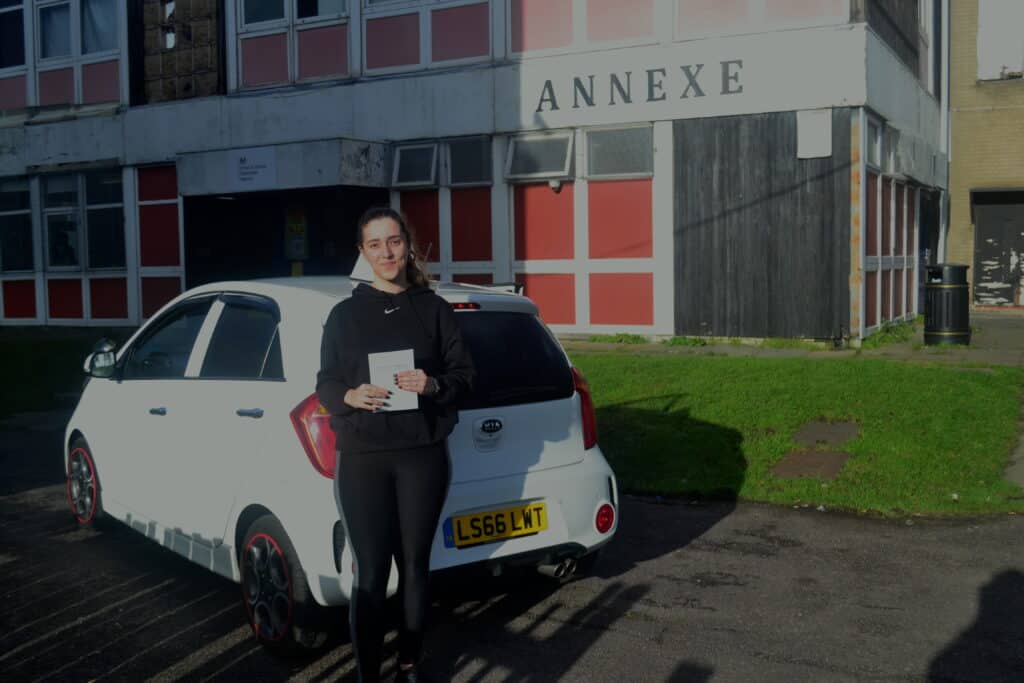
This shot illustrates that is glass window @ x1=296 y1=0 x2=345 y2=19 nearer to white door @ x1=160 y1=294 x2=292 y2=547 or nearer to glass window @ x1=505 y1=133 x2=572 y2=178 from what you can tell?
glass window @ x1=505 y1=133 x2=572 y2=178

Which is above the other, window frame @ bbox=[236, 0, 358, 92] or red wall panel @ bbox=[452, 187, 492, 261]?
window frame @ bbox=[236, 0, 358, 92]

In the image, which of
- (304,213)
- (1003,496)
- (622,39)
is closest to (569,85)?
(622,39)

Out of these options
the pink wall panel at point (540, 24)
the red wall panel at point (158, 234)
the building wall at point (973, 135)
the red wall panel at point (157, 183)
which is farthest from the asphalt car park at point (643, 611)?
the building wall at point (973, 135)

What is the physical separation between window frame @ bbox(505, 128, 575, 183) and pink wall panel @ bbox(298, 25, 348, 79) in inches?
136

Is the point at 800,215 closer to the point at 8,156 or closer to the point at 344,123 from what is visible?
the point at 344,123

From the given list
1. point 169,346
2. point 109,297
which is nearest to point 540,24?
point 109,297

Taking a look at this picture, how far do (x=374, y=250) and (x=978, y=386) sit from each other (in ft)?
28.5

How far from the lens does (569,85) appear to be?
1695 centimetres

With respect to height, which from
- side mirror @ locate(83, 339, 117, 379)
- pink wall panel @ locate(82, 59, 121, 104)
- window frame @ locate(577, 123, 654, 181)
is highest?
pink wall panel @ locate(82, 59, 121, 104)

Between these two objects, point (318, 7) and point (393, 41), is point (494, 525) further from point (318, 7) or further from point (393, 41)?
point (318, 7)

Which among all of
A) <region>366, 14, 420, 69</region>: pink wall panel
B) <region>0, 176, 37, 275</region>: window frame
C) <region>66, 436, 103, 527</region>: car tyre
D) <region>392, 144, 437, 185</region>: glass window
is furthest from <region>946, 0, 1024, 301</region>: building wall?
<region>66, 436, 103, 527</region>: car tyre

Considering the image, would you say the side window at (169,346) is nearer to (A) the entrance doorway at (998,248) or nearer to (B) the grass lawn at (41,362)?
(B) the grass lawn at (41,362)

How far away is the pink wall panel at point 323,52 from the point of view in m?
19.0

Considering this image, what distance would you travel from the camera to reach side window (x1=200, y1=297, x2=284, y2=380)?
5.39 m
